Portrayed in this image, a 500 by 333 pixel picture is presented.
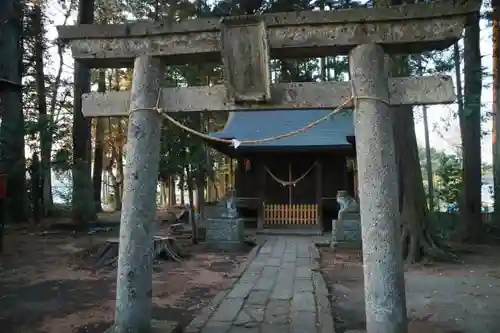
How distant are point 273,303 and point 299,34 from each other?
368 cm

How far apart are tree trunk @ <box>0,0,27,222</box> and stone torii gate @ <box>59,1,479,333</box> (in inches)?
438

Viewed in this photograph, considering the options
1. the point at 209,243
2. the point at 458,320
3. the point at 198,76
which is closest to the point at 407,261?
the point at 458,320

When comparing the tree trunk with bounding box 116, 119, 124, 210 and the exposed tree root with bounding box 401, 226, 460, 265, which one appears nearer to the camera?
the exposed tree root with bounding box 401, 226, 460, 265

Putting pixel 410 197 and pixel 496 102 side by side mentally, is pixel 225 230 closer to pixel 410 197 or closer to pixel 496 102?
pixel 410 197

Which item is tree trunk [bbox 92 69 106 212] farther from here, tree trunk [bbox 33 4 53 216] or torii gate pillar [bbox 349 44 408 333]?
torii gate pillar [bbox 349 44 408 333]

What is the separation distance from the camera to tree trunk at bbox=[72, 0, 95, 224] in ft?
50.3

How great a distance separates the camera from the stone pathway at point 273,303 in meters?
5.07

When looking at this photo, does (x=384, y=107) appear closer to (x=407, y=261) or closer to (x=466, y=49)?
(x=407, y=261)

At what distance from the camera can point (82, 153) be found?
53.2 feet

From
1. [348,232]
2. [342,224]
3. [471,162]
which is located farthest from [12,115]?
[471,162]

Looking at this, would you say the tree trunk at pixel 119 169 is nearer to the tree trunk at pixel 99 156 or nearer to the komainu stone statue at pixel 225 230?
the tree trunk at pixel 99 156

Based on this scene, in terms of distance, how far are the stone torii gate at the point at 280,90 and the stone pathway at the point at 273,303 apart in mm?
1104

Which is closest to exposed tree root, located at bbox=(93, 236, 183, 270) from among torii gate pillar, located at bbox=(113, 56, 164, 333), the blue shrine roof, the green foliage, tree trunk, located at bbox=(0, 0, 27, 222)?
the blue shrine roof

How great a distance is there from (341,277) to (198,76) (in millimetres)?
7995
